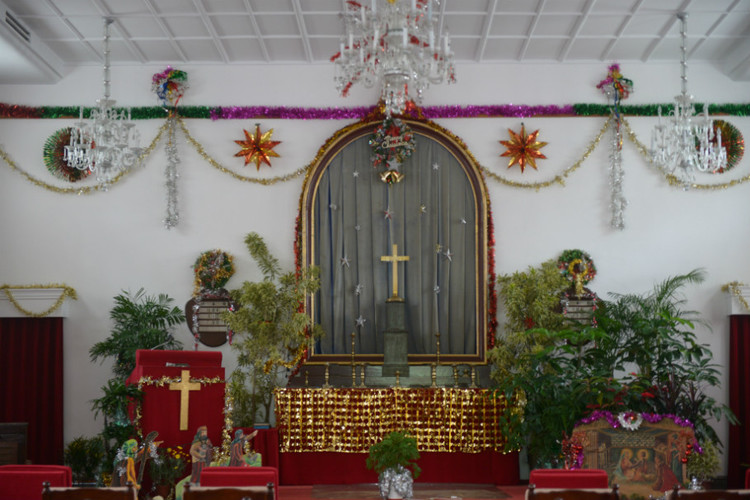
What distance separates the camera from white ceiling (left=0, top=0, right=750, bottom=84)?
30.4ft

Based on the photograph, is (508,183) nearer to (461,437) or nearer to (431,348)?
(431,348)

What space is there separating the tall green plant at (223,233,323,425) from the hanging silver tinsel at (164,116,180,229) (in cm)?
120

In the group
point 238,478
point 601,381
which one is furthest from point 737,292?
point 238,478

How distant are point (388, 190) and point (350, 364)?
95.0 inches

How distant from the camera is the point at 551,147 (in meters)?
10.8

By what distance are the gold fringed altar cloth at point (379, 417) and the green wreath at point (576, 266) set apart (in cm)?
226

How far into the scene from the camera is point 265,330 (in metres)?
9.54

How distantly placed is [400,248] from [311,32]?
307 centimetres

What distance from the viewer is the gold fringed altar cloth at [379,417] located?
9.25 m

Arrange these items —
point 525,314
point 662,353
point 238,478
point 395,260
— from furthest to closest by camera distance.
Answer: point 395,260
point 525,314
point 662,353
point 238,478

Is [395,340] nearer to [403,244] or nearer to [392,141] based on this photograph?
[403,244]

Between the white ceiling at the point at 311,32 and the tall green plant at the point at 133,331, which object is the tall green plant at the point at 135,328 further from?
the white ceiling at the point at 311,32

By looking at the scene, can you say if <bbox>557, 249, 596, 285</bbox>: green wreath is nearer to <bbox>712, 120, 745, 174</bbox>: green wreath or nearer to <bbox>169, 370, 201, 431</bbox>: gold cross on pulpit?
<bbox>712, 120, 745, 174</bbox>: green wreath

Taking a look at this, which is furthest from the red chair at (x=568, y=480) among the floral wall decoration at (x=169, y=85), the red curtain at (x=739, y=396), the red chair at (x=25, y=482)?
the floral wall decoration at (x=169, y=85)
